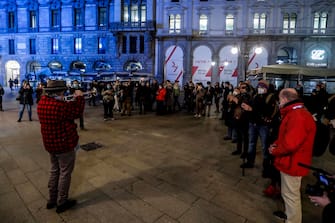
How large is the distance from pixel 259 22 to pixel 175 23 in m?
10.2

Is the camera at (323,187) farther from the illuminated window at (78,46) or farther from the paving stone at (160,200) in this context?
the illuminated window at (78,46)

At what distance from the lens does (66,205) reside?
3.38m

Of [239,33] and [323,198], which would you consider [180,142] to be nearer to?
[323,198]

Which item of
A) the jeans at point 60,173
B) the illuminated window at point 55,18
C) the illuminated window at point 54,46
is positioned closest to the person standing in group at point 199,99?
the jeans at point 60,173

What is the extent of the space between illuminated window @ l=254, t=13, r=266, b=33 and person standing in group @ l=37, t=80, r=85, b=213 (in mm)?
28275

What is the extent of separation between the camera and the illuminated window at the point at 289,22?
2627 centimetres

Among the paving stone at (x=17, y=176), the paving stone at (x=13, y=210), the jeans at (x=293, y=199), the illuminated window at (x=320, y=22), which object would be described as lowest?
the paving stone at (x=13, y=210)

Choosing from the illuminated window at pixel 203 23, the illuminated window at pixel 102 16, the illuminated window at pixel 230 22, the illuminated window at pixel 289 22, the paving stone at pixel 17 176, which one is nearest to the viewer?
the paving stone at pixel 17 176

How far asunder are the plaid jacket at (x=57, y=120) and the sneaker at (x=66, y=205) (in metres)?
0.84

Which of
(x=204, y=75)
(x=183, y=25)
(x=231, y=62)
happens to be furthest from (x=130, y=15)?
(x=231, y=62)

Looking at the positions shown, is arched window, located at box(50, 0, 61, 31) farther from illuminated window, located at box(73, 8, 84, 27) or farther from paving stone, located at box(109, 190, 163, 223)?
paving stone, located at box(109, 190, 163, 223)

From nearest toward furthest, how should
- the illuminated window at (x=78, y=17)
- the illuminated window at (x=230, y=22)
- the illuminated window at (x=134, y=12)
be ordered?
the illuminated window at (x=230, y=22) → the illuminated window at (x=134, y=12) → the illuminated window at (x=78, y=17)

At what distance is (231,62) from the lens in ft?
91.8

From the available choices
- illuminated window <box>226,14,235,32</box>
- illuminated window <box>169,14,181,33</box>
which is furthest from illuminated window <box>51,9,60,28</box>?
illuminated window <box>226,14,235,32</box>
